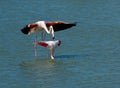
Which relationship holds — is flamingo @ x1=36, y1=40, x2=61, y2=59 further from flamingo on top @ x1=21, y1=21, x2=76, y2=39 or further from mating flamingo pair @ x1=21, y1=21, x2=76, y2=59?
flamingo on top @ x1=21, y1=21, x2=76, y2=39

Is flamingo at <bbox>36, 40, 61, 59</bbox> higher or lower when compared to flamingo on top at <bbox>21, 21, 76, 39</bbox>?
lower

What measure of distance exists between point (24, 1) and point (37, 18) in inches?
123

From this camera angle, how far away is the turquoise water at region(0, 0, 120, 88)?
46.4ft

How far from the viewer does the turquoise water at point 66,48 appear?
1414 centimetres

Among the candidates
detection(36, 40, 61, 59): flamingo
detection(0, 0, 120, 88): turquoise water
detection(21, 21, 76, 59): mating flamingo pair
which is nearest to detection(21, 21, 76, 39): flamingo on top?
detection(21, 21, 76, 59): mating flamingo pair

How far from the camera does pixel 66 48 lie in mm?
17266

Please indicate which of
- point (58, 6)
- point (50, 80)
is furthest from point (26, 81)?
point (58, 6)

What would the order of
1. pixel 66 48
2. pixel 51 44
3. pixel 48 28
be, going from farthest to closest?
pixel 66 48, pixel 48 28, pixel 51 44

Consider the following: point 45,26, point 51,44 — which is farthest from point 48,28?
point 51,44

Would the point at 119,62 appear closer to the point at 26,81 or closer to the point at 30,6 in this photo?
the point at 26,81

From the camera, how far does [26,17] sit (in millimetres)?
21891

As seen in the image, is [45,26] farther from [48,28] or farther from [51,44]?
[51,44]

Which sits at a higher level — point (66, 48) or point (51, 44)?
Answer: point (51, 44)

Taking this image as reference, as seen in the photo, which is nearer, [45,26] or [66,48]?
[45,26]
